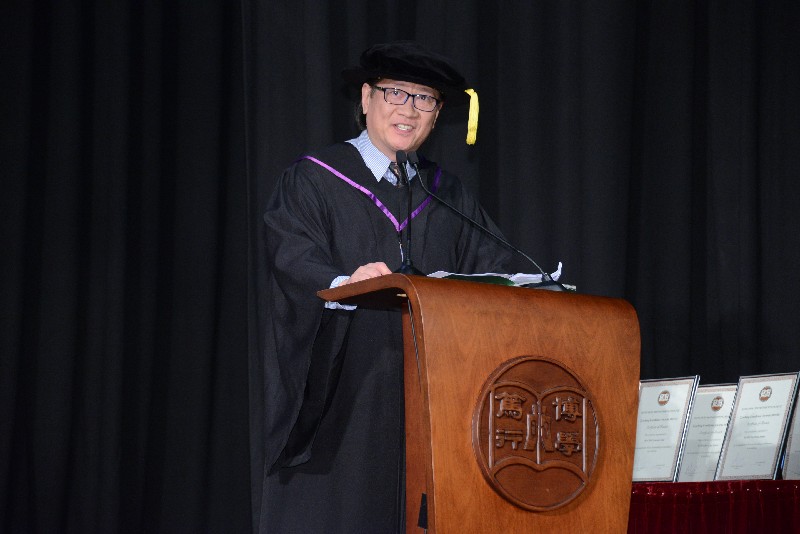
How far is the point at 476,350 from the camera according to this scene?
5.28 ft

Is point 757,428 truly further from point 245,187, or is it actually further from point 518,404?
point 245,187

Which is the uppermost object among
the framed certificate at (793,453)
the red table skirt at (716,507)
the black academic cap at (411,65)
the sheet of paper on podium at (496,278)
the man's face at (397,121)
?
the black academic cap at (411,65)

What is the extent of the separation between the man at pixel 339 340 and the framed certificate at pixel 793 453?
112cm

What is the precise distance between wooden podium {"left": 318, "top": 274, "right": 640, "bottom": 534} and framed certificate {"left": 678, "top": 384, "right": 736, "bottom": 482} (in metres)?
1.02

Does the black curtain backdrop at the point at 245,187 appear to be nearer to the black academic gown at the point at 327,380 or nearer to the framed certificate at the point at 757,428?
the black academic gown at the point at 327,380

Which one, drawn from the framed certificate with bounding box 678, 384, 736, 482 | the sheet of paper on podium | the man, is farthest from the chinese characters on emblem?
the framed certificate with bounding box 678, 384, 736, 482

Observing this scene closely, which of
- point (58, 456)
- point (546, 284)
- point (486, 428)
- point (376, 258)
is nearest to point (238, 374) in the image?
point (58, 456)

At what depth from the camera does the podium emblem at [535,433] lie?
1597mm

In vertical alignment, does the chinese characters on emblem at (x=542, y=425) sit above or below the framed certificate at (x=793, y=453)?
above

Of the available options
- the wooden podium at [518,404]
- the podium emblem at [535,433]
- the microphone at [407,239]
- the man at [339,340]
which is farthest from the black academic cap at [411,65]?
the podium emblem at [535,433]

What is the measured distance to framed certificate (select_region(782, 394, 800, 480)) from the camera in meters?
2.62

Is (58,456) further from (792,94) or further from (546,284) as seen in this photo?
Result: (792,94)

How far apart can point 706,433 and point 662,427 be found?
0.15 m

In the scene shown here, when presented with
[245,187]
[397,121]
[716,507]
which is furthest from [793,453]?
[245,187]
